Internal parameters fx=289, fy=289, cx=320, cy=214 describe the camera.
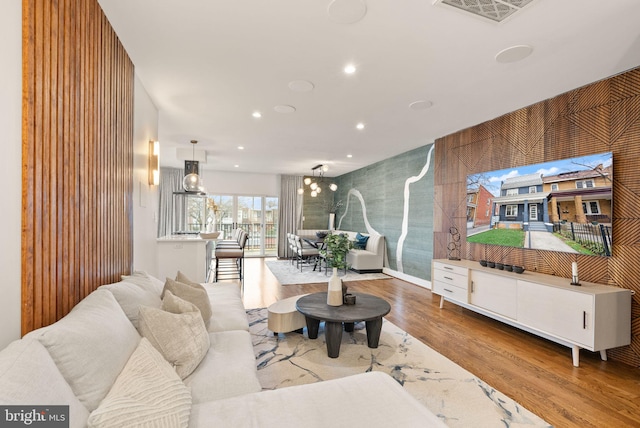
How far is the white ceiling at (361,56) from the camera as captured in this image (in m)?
1.98

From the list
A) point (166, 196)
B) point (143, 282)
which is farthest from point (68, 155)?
point (166, 196)

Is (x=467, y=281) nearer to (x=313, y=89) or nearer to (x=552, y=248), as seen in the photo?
(x=552, y=248)

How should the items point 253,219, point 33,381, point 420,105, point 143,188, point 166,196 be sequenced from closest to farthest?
point 33,381
point 143,188
point 420,105
point 166,196
point 253,219

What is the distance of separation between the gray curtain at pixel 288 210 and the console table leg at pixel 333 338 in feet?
22.2

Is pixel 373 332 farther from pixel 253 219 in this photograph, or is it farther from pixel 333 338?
pixel 253 219

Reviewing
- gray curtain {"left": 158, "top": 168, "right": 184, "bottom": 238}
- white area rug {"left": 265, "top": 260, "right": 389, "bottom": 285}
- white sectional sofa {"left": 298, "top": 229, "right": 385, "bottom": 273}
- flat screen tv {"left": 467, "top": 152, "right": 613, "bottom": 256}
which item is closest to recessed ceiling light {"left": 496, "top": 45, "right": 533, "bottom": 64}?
flat screen tv {"left": 467, "top": 152, "right": 613, "bottom": 256}

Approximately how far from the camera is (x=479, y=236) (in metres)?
4.29

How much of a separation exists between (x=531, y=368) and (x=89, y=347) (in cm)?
335

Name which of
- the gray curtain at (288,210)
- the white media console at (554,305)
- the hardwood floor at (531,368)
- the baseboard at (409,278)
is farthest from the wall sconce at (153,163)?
the gray curtain at (288,210)

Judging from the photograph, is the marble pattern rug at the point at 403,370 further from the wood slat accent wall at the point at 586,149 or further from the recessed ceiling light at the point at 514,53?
the recessed ceiling light at the point at 514,53

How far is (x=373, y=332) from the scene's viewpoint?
297 centimetres

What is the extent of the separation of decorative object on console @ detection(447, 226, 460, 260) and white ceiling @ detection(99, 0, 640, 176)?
5.60ft

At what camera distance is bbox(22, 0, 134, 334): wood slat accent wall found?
132 centimetres

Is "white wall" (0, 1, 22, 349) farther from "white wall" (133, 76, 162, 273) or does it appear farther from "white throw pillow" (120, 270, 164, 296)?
"white wall" (133, 76, 162, 273)
